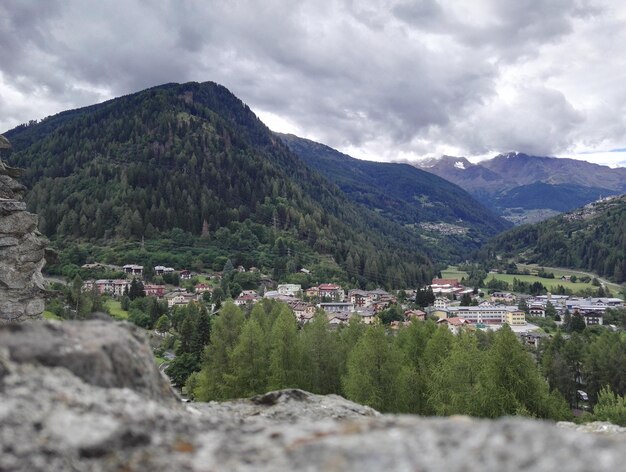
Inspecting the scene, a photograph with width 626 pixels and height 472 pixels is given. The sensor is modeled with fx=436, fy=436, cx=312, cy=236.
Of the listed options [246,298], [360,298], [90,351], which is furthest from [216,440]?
[360,298]

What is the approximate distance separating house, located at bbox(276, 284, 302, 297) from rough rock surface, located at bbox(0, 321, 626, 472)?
387ft

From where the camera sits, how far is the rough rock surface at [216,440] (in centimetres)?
353

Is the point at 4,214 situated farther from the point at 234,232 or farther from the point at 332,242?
the point at 332,242

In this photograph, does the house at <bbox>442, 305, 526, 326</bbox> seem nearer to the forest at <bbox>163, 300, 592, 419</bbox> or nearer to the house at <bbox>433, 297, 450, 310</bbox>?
the house at <bbox>433, 297, 450, 310</bbox>

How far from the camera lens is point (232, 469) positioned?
3.94 metres

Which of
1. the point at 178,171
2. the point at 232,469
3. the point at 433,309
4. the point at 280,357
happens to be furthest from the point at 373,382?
the point at 178,171

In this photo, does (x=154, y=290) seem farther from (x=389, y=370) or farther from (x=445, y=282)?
(x=445, y=282)

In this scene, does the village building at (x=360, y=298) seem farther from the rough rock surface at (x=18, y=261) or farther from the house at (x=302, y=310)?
the rough rock surface at (x=18, y=261)

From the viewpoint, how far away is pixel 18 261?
21.4m

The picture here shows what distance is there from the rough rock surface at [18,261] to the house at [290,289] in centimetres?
10143

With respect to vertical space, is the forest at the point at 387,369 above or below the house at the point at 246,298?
above

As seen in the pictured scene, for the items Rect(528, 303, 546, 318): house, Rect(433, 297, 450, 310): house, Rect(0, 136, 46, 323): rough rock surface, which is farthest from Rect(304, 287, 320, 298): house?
Rect(0, 136, 46, 323): rough rock surface

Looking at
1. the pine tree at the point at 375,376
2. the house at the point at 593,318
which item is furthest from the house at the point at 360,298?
the pine tree at the point at 375,376

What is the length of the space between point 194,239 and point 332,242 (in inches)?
2181
